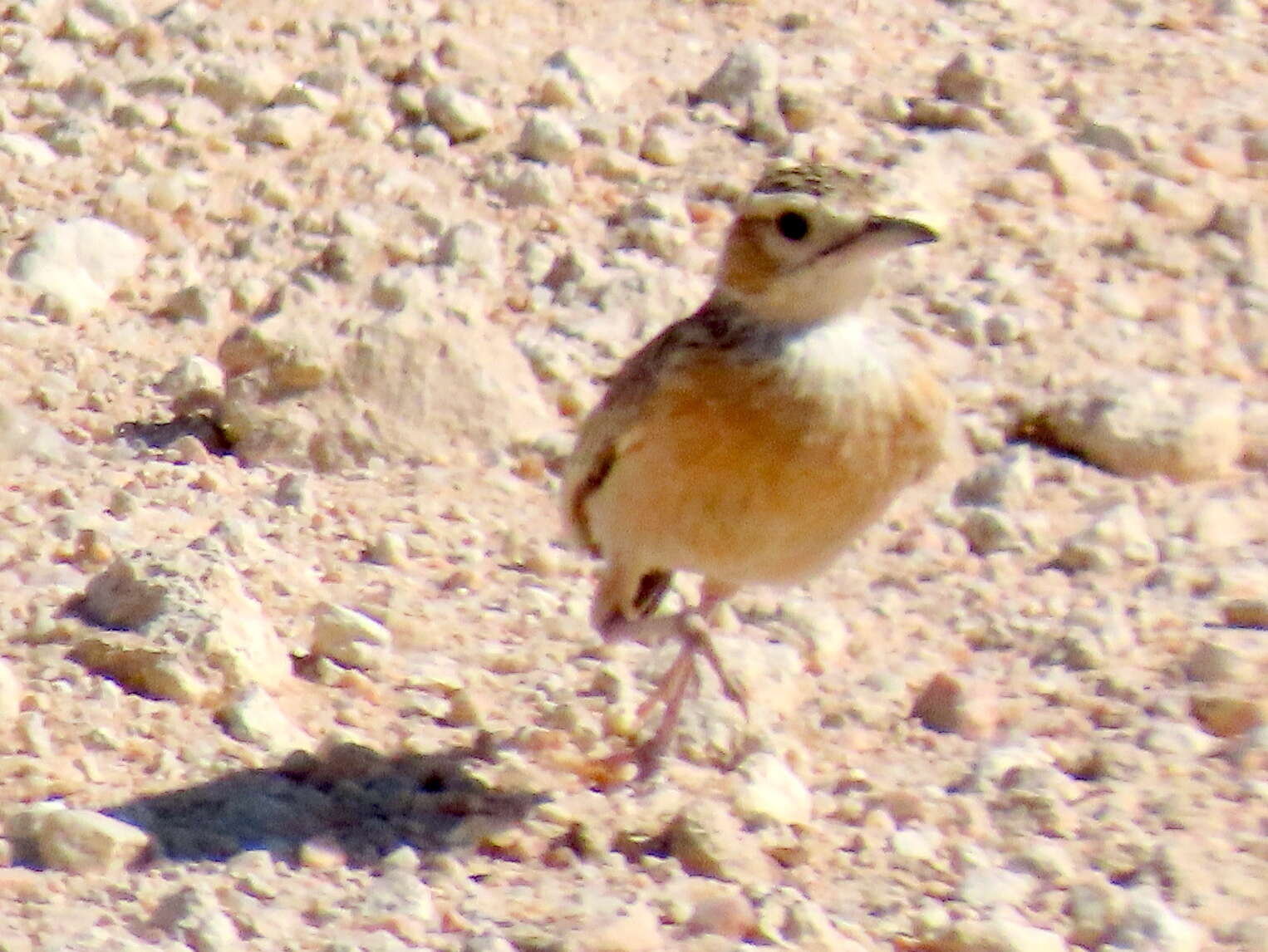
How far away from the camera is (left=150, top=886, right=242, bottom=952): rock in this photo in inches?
196

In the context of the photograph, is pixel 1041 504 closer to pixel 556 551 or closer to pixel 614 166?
pixel 556 551

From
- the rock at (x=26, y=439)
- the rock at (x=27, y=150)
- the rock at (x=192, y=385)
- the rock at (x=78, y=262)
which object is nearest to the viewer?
the rock at (x=26, y=439)

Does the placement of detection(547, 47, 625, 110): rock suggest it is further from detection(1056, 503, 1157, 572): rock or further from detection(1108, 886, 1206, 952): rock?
detection(1108, 886, 1206, 952): rock

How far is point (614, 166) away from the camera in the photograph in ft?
28.9

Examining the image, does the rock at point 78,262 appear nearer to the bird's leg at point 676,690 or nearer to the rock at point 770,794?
the bird's leg at point 676,690

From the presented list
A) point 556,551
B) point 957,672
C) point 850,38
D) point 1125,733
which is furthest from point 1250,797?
point 850,38

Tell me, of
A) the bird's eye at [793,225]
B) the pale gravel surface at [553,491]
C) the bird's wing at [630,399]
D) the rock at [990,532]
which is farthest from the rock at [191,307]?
the bird's eye at [793,225]

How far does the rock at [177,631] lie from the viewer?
595 cm

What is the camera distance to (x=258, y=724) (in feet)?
19.4

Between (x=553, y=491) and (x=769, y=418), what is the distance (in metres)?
1.76

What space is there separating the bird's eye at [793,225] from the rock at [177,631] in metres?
1.64

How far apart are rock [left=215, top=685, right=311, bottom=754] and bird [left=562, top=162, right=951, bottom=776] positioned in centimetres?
81

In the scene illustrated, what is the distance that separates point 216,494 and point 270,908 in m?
2.12

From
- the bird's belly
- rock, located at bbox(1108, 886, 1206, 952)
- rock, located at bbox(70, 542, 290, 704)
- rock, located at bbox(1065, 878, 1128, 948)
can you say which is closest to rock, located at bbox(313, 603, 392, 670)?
rock, located at bbox(70, 542, 290, 704)
